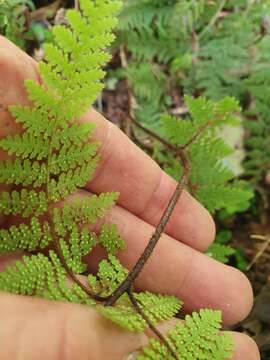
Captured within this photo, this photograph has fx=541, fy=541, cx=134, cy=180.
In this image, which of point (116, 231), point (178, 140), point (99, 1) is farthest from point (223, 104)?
point (99, 1)

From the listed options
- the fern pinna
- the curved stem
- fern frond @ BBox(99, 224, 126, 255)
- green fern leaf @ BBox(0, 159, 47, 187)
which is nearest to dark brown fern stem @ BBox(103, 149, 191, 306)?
the fern pinna

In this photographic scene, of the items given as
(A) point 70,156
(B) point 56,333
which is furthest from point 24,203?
(B) point 56,333

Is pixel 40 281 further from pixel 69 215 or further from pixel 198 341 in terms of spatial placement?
pixel 198 341

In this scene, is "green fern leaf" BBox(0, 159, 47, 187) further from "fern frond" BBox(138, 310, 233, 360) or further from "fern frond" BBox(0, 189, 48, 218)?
"fern frond" BBox(138, 310, 233, 360)

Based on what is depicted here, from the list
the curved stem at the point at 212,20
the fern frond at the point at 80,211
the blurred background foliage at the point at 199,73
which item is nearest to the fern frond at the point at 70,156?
the fern frond at the point at 80,211

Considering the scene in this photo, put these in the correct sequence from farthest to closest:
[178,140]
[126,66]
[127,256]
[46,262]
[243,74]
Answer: [126,66]
[243,74]
[178,140]
[127,256]
[46,262]

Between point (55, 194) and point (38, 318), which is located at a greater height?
point (55, 194)

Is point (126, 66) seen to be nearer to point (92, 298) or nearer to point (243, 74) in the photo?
point (243, 74)
